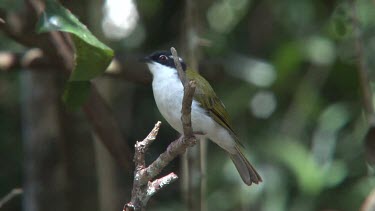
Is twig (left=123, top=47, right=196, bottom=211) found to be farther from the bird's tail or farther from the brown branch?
the brown branch

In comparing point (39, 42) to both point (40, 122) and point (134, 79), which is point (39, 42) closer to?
point (134, 79)

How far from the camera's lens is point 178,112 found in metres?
4.05

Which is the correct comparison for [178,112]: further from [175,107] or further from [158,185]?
[158,185]

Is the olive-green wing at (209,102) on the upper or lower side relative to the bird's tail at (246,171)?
upper

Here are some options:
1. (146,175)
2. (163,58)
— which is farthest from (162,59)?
(146,175)

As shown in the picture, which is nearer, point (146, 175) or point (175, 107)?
point (146, 175)

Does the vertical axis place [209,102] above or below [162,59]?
below

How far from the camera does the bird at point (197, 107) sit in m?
4.11

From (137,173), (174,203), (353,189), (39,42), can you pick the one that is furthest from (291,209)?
(137,173)

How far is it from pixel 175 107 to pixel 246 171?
0.63 m

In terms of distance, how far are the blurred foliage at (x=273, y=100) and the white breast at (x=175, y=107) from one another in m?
1.12

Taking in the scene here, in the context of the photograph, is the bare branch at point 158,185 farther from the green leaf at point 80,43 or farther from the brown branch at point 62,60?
the brown branch at point 62,60

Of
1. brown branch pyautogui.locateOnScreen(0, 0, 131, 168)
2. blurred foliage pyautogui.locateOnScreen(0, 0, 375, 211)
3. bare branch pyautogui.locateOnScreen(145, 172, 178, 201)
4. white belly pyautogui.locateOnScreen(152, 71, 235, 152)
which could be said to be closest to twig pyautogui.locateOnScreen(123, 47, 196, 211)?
bare branch pyautogui.locateOnScreen(145, 172, 178, 201)

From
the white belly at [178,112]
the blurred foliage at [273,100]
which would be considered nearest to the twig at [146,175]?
the white belly at [178,112]
